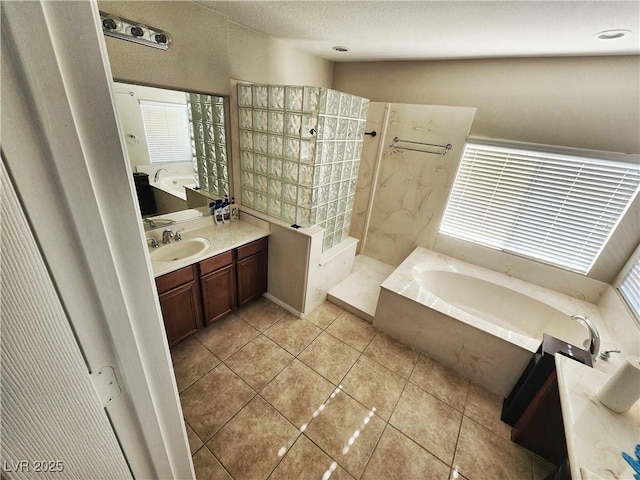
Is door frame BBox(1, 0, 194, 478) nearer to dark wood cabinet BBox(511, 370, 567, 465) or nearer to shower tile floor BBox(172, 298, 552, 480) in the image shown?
shower tile floor BBox(172, 298, 552, 480)

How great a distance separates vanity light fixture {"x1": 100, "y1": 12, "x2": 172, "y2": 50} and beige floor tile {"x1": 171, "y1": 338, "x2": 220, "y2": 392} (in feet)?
6.60

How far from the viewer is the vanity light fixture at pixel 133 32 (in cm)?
130

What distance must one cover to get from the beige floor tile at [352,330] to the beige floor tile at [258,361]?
1.62 feet

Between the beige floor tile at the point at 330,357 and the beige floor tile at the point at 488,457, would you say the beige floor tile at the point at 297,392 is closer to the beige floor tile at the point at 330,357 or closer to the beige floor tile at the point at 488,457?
the beige floor tile at the point at 330,357

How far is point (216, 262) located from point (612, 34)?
2.72 metres

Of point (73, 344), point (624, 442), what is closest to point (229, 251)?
point (73, 344)

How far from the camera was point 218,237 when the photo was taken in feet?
6.86

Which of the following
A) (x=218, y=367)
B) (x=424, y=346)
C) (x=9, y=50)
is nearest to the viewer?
(x=9, y=50)

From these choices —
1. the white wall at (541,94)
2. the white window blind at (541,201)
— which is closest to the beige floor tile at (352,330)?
the white window blind at (541,201)

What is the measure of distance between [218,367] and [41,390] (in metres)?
1.64

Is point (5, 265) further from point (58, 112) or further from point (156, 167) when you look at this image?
point (156, 167)

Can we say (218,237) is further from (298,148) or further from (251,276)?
(298,148)

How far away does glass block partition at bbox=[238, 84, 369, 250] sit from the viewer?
1.86m

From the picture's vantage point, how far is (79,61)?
1.22 feet
